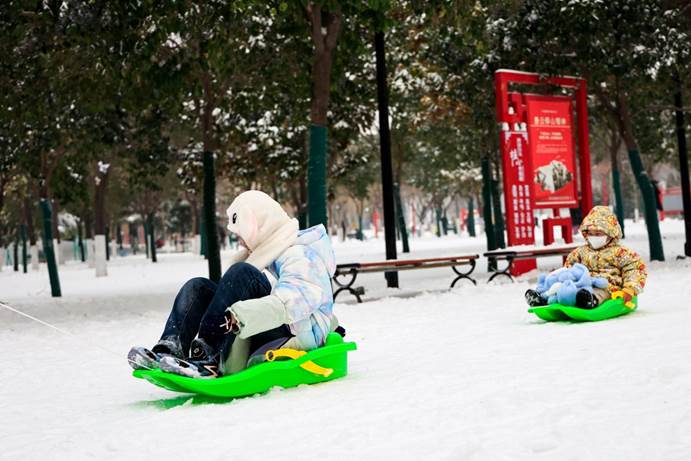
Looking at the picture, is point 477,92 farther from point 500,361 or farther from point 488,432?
point 488,432

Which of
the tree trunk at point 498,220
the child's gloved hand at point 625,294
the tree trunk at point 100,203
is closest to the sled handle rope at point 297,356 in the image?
the child's gloved hand at point 625,294

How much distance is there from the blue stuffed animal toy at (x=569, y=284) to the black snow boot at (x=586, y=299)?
63 mm

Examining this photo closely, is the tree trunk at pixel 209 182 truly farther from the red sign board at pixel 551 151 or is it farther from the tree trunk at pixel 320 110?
the red sign board at pixel 551 151

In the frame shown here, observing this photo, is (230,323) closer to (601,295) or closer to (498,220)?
(601,295)

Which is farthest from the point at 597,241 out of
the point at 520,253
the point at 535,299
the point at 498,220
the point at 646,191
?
the point at 498,220

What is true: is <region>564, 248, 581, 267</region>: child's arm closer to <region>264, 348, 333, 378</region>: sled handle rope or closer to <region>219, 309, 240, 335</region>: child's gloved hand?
<region>264, 348, 333, 378</region>: sled handle rope

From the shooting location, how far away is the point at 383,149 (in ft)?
50.7

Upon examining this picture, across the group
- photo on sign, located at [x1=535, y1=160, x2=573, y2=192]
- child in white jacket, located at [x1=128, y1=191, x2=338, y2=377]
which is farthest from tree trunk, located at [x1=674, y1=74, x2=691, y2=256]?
child in white jacket, located at [x1=128, y1=191, x2=338, y2=377]

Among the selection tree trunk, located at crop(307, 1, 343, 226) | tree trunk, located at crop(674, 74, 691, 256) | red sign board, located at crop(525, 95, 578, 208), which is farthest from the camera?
tree trunk, located at crop(674, 74, 691, 256)

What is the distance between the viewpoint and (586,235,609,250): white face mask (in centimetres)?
866

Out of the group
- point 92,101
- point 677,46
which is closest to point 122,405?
point 92,101

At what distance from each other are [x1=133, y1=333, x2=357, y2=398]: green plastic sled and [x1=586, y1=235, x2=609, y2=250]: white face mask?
3770 millimetres

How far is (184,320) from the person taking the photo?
5496mm

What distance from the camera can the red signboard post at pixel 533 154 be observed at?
16188mm
